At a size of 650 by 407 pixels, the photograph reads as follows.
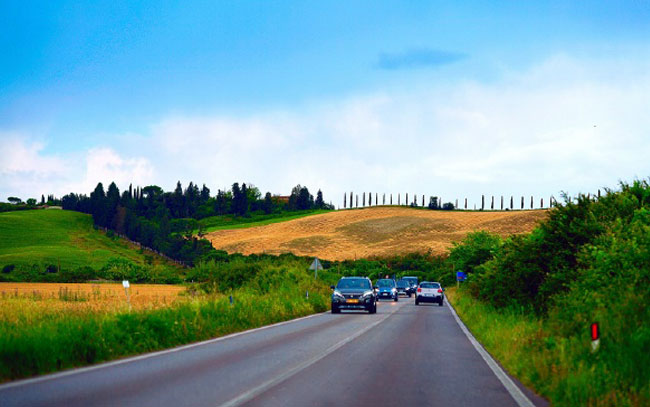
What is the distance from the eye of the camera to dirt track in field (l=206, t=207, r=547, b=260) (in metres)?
114

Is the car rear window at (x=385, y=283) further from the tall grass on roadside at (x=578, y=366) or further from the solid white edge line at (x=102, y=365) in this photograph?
the tall grass on roadside at (x=578, y=366)

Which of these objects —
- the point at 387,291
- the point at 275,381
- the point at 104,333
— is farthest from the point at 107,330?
the point at 387,291

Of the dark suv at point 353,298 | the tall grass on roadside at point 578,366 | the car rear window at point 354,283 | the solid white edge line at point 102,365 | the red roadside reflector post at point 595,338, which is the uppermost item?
the red roadside reflector post at point 595,338

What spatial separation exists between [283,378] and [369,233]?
12079 centimetres

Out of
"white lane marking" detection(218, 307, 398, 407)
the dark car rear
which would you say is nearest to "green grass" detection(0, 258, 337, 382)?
"white lane marking" detection(218, 307, 398, 407)

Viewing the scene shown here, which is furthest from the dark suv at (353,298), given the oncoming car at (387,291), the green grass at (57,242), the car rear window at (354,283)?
the green grass at (57,242)

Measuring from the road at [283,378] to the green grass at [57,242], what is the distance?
9356cm

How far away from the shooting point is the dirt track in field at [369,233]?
4503 inches

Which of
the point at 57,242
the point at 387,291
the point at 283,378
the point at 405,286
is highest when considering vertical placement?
the point at 283,378

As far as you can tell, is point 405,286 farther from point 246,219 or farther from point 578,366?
point 246,219

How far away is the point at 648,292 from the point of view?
475 inches

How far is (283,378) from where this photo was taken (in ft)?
36.8

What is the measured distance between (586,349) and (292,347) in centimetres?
725

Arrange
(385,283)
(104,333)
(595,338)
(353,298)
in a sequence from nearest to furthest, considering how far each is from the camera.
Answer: (595,338), (104,333), (353,298), (385,283)
